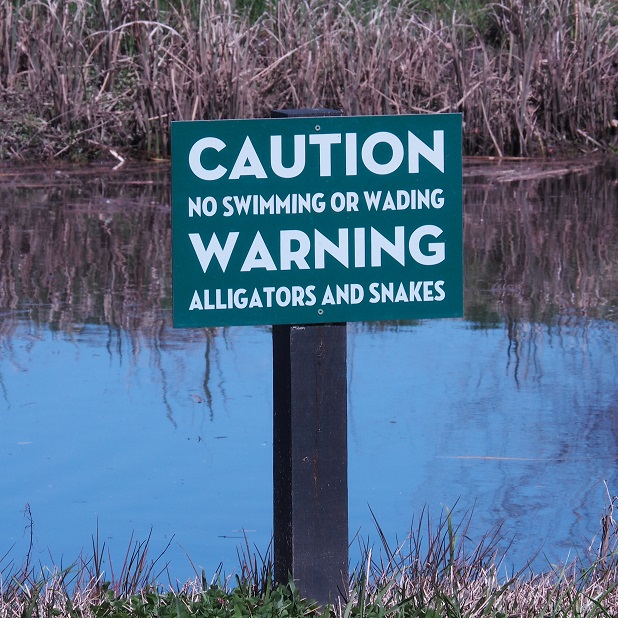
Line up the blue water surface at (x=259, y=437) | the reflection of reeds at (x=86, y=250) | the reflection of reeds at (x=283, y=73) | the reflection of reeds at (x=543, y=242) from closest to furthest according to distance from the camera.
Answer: the blue water surface at (x=259, y=437), the reflection of reeds at (x=86, y=250), the reflection of reeds at (x=543, y=242), the reflection of reeds at (x=283, y=73)

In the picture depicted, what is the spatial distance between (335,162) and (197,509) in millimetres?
1726

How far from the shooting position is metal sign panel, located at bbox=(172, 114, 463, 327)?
3.44 m

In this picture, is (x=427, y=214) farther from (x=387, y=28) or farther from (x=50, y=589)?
(x=387, y=28)

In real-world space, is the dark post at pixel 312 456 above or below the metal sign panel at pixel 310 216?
below

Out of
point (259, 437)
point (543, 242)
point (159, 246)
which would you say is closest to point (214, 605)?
point (259, 437)

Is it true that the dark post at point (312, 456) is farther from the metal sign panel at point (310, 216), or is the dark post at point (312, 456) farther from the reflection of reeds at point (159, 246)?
the reflection of reeds at point (159, 246)

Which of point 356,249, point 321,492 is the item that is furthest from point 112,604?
point 356,249

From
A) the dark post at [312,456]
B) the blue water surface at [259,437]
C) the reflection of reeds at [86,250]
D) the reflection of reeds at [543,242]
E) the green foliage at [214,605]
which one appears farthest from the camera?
the reflection of reeds at [543,242]

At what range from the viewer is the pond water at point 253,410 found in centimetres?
465

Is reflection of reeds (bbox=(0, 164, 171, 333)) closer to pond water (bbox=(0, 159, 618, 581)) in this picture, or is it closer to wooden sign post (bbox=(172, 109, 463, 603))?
pond water (bbox=(0, 159, 618, 581))

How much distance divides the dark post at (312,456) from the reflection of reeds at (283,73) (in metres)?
9.24

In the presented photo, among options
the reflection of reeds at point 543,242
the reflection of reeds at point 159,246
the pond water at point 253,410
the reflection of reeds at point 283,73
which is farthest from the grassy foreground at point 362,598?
the reflection of reeds at point 283,73

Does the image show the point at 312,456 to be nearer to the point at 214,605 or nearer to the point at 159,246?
the point at 214,605

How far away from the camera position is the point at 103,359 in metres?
6.54
